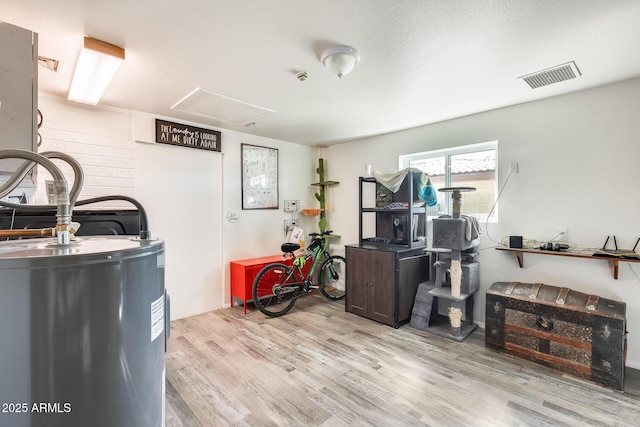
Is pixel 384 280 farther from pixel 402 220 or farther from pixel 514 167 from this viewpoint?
pixel 514 167

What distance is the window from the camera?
330cm

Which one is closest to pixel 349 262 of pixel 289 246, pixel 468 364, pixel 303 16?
pixel 289 246

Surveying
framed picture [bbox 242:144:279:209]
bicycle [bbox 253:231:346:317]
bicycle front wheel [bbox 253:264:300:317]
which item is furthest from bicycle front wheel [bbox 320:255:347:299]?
framed picture [bbox 242:144:279:209]

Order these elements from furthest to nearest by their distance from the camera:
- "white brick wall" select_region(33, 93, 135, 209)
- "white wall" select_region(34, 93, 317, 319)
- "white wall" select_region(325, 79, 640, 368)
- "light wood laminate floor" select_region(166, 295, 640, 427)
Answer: "white wall" select_region(34, 93, 317, 319) → "white brick wall" select_region(33, 93, 135, 209) → "white wall" select_region(325, 79, 640, 368) → "light wood laminate floor" select_region(166, 295, 640, 427)

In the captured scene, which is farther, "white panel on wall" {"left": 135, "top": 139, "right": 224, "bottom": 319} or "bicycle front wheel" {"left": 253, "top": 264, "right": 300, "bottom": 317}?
"bicycle front wheel" {"left": 253, "top": 264, "right": 300, "bottom": 317}

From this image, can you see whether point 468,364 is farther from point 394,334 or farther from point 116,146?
point 116,146

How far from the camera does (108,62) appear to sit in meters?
2.08

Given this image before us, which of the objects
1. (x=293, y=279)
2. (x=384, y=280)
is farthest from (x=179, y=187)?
(x=384, y=280)

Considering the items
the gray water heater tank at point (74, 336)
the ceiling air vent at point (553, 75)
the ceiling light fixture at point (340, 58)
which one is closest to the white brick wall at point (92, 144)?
the ceiling light fixture at point (340, 58)

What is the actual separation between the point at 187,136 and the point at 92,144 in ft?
3.14

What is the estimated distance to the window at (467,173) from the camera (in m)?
3.30

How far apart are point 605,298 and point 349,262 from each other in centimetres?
243

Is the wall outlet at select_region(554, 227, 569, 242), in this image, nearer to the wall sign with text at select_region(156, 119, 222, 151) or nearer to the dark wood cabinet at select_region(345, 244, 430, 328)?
the dark wood cabinet at select_region(345, 244, 430, 328)

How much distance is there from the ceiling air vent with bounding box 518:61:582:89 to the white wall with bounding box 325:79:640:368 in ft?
1.56
